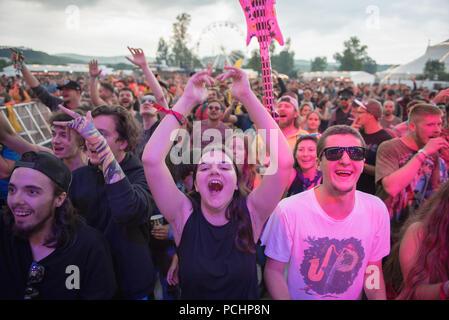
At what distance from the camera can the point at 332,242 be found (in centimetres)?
176

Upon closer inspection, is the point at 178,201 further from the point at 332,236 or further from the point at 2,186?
the point at 2,186

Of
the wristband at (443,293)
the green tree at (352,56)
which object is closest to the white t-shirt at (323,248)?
the wristband at (443,293)

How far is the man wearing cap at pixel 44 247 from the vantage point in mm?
1570

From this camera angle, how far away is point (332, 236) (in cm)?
176

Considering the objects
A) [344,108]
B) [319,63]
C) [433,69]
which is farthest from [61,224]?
[319,63]

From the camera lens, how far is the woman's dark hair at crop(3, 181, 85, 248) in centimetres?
161

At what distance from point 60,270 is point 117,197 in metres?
0.46

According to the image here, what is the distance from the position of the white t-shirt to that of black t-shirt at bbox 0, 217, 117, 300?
0.94m

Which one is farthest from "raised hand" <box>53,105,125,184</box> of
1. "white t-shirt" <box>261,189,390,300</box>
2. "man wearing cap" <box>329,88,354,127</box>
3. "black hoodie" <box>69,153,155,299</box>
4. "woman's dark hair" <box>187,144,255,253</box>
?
"man wearing cap" <box>329,88,354,127</box>

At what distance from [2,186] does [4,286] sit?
54.1 inches

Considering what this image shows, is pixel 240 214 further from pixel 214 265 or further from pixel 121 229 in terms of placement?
pixel 121 229

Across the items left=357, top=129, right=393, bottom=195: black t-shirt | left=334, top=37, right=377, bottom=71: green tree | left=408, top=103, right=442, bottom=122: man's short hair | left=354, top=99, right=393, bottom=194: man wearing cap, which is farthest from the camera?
left=334, top=37, right=377, bottom=71: green tree

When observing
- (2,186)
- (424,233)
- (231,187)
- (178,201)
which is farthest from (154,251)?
(424,233)

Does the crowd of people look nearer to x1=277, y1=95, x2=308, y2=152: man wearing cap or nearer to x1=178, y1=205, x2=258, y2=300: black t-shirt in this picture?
x1=178, y1=205, x2=258, y2=300: black t-shirt
